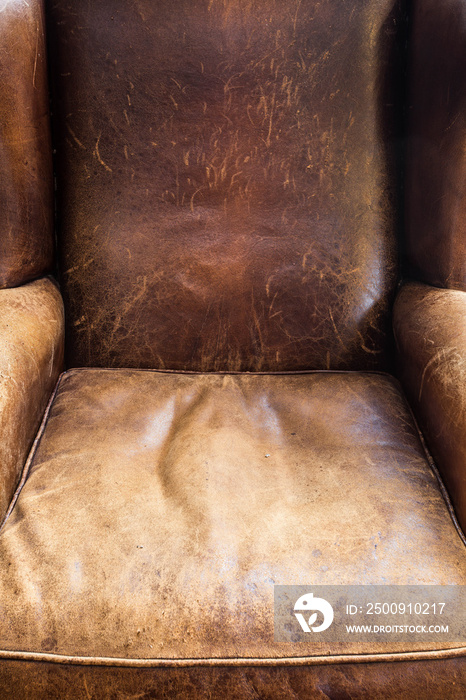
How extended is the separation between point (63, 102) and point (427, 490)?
103 cm

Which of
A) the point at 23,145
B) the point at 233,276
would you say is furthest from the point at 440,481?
the point at 23,145

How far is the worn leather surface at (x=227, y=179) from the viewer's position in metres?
1.00

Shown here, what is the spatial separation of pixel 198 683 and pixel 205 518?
0.20 m

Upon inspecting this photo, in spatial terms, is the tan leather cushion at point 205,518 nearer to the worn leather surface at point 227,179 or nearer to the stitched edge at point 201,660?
the stitched edge at point 201,660

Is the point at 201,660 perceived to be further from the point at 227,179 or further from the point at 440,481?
the point at 227,179

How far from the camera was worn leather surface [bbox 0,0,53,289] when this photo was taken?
908mm

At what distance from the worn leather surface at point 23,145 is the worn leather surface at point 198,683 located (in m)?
0.71

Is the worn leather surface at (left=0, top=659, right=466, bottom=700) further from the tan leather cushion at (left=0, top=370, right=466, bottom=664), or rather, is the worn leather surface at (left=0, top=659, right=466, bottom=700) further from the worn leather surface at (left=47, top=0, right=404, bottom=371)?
the worn leather surface at (left=47, top=0, right=404, bottom=371)

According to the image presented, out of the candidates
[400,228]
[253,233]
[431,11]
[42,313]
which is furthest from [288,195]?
[42,313]

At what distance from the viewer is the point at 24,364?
829 millimetres

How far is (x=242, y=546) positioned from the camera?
0.65 metres

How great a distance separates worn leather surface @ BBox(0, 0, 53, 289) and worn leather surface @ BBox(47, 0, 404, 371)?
46 millimetres

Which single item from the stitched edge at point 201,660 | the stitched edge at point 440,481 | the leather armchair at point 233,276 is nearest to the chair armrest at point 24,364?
the leather armchair at point 233,276

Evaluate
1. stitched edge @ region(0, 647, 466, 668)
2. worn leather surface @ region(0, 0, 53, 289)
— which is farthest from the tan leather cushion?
worn leather surface @ region(0, 0, 53, 289)
